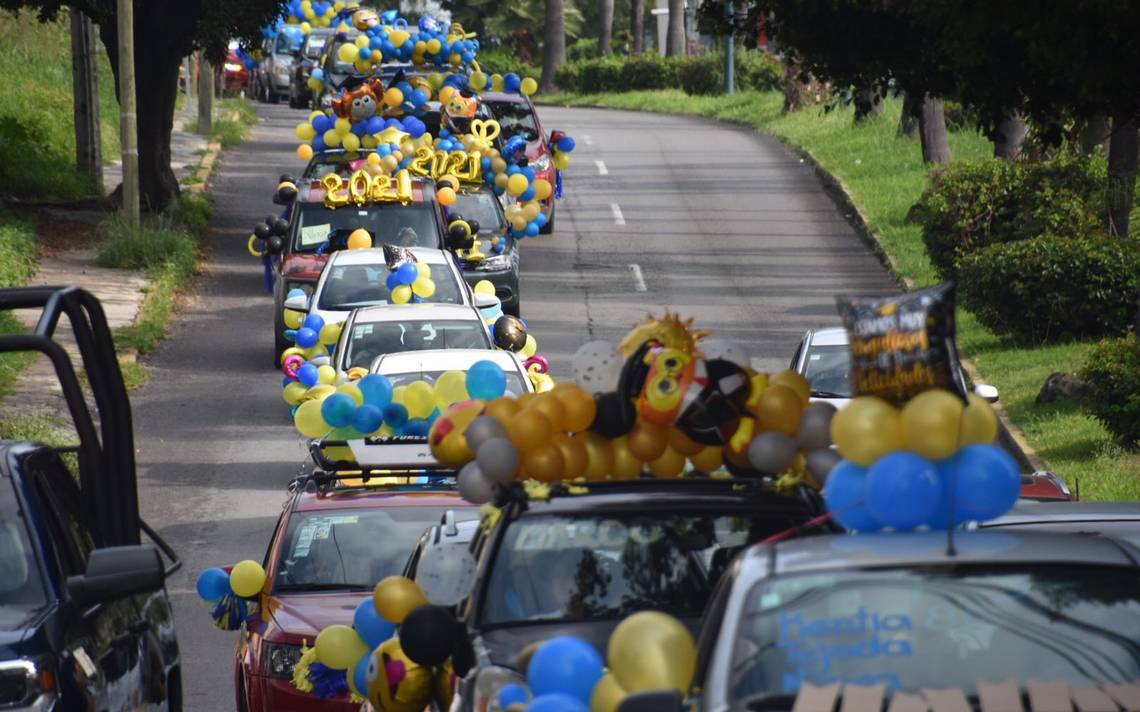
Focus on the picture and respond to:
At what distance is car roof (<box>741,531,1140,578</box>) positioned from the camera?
222 inches

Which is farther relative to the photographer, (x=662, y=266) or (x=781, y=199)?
(x=781, y=199)

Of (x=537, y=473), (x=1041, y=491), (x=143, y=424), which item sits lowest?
(x=143, y=424)

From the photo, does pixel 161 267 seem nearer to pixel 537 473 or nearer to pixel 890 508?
pixel 537 473

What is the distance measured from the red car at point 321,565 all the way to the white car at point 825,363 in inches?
214

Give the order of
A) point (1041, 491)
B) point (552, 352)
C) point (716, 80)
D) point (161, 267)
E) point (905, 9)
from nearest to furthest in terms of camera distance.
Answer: point (905, 9), point (1041, 491), point (552, 352), point (161, 267), point (716, 80)

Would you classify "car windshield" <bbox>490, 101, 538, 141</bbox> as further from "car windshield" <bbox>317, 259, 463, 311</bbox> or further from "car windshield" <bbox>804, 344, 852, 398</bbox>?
"car windshield" <bbox>804, 344, 852, 398</bbox>

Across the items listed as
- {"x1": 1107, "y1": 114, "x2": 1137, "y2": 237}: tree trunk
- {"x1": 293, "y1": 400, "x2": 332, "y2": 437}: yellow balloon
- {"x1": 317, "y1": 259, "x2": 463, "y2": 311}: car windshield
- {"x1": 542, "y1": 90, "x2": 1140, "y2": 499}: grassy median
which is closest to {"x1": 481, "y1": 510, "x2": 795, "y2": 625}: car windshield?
{"x1": 293, "y1": 400, "x2": 332, "y2": 437}: yellow balloon

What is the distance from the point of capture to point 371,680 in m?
7.73

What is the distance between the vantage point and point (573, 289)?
26.4 metres

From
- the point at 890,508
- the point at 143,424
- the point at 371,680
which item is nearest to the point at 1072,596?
the point at 890,508

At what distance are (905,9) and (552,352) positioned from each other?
1187 cm

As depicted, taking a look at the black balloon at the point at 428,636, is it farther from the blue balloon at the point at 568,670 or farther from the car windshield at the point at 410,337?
the car windshield at the point at 410,337

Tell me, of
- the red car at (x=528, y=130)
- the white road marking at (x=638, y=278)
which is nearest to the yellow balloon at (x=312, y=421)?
the white road marking at (x=638, y=278)

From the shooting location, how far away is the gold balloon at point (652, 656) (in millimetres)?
5535
